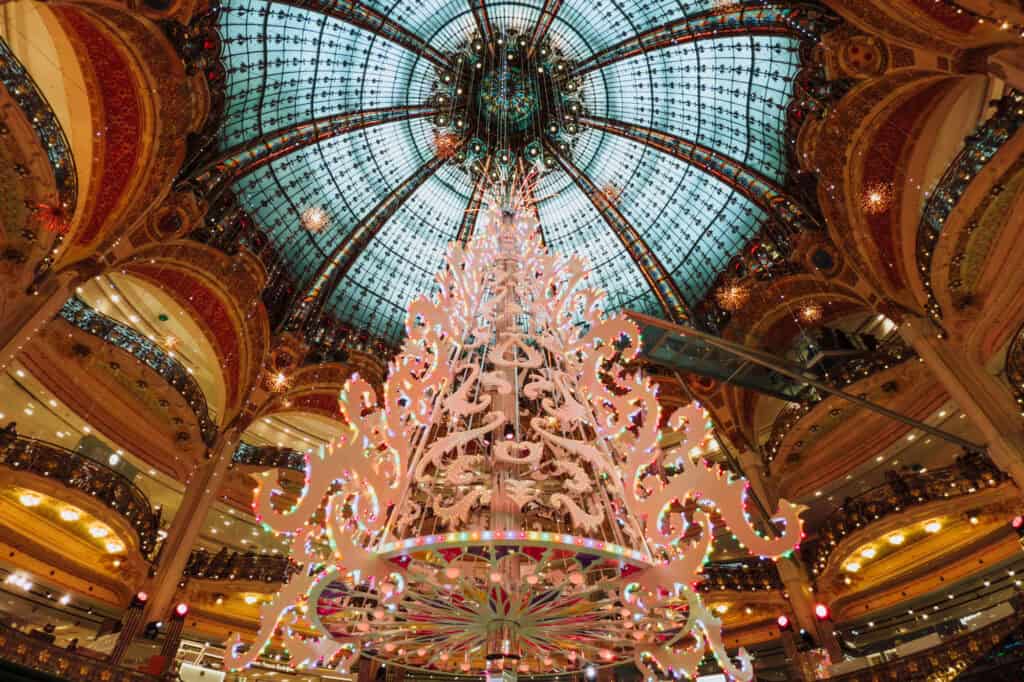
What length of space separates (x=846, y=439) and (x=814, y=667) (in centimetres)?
690

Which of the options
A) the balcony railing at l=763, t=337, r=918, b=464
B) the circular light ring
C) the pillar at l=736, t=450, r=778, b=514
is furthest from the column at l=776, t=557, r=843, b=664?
the circular light ring

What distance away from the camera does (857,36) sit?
11438mm

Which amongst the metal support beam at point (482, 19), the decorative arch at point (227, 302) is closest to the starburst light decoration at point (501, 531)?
the decorative arch at point (227, 302)

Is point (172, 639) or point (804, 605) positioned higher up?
point (804, 605)

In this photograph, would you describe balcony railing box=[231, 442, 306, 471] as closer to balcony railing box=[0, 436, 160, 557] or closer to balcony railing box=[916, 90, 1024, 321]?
balcony railing box=[0, 436, 160, 557]

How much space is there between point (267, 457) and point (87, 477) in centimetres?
540

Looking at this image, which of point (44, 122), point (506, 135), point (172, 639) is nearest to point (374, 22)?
point (506, 135)

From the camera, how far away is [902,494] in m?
13.5

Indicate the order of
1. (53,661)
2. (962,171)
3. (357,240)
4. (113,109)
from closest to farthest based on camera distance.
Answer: (53,661) < (962,171) < (113,109) < (357,240)

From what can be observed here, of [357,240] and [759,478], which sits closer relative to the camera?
[759,478]

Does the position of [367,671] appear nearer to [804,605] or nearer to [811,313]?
[804,605]

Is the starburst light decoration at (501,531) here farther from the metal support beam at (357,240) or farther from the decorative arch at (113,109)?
the metal support beam at (357,240)

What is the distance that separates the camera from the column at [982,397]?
10102 millimetres

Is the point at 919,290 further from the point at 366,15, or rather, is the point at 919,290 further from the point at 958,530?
the point at 366,15
